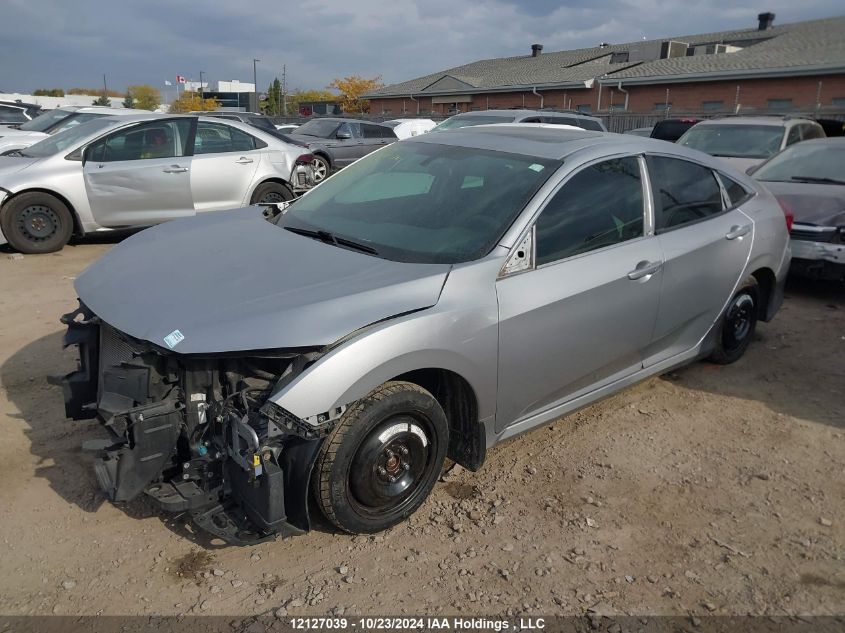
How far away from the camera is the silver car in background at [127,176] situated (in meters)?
7.77

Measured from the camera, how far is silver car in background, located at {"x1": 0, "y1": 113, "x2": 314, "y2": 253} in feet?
25.5

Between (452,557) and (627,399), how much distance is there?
220 cm

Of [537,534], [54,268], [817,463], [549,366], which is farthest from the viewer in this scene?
[54,268]

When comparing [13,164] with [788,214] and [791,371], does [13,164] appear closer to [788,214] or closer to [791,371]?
[788,214]

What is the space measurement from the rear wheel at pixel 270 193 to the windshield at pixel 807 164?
6103 mm

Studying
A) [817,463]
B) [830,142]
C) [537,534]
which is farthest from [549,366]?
[830,142]

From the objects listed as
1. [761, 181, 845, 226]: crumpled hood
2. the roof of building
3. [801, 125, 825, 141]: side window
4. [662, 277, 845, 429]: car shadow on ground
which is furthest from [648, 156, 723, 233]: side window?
the roof of building

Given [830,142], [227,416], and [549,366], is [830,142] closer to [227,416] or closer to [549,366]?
[549,366]

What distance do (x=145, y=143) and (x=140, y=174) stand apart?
0.47 m

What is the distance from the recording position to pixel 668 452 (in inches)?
157

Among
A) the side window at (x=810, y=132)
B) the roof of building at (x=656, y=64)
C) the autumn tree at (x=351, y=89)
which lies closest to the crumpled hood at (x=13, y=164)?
the side window at (x=810, y=132)

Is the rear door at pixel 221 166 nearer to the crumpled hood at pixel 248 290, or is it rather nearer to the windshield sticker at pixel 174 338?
the crumpled hood at pixel 248 290

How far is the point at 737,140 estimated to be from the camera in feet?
36.3

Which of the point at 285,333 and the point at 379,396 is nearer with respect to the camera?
the point at 285,333
